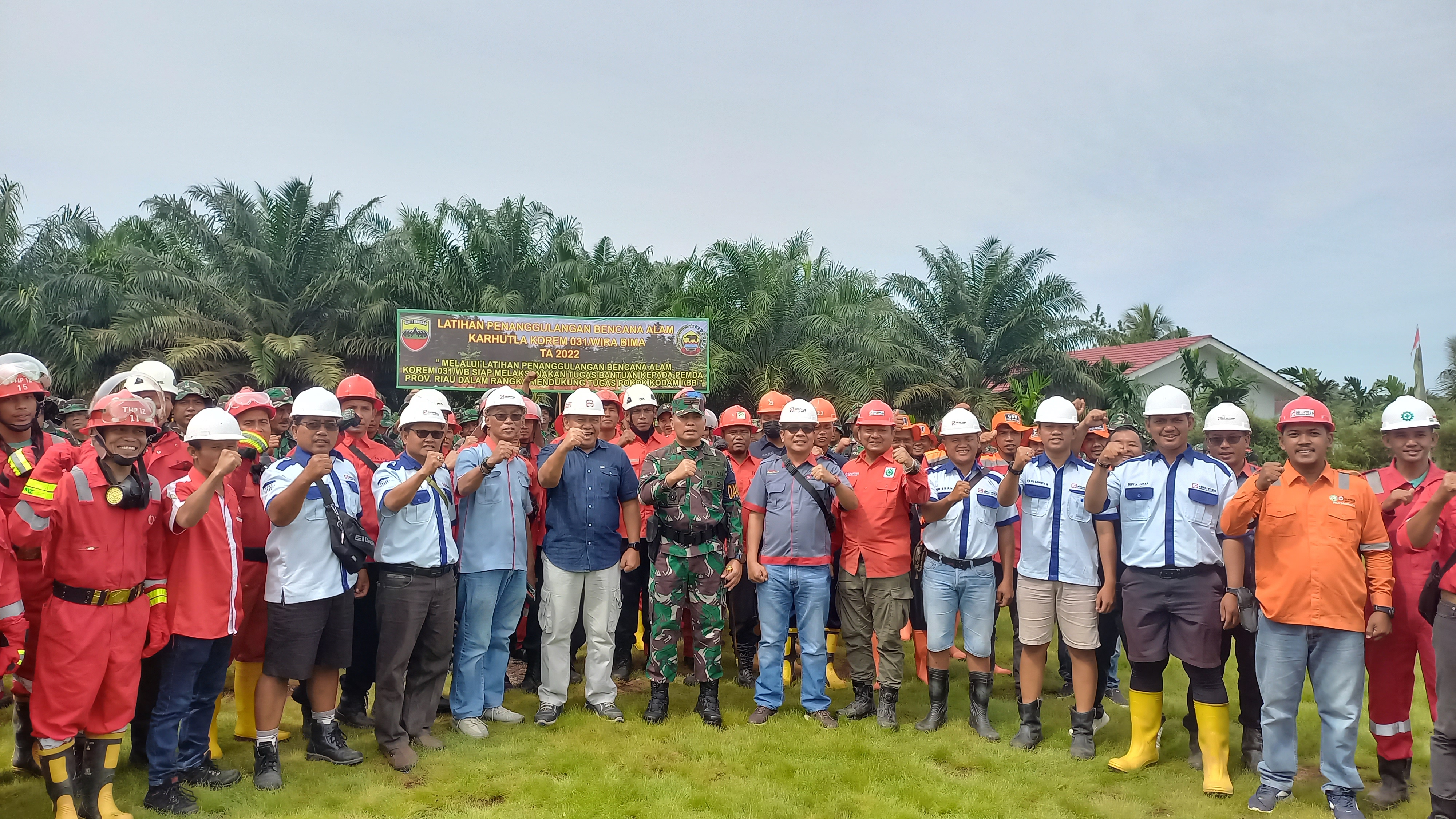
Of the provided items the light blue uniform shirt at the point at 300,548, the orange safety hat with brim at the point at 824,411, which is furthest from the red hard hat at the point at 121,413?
the orange safety hat with brim at the point at 824,411

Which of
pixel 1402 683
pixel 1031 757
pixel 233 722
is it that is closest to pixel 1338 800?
pixel 1402 683

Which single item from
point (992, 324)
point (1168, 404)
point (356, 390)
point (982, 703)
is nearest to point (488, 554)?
point (356, 390)

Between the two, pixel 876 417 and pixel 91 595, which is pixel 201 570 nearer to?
pixel 91 595

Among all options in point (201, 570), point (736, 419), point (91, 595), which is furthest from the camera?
point (736, 419)

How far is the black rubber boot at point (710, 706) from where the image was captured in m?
6.37

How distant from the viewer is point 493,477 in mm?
6109

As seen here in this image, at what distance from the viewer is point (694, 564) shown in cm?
641

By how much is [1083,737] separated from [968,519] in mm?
1604

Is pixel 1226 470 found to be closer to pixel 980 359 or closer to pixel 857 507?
pixel 857 507

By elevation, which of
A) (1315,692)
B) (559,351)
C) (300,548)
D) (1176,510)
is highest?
(559,351)

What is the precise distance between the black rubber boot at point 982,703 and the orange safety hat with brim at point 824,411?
2.17m

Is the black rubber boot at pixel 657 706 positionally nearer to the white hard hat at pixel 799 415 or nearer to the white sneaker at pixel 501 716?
the white sneaker at pixel 501 716

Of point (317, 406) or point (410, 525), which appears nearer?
point (317, 406)

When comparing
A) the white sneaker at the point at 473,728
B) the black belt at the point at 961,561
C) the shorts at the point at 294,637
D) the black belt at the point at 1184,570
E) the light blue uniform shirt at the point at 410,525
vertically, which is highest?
the light blue uniform shirt at the point at 410,525
